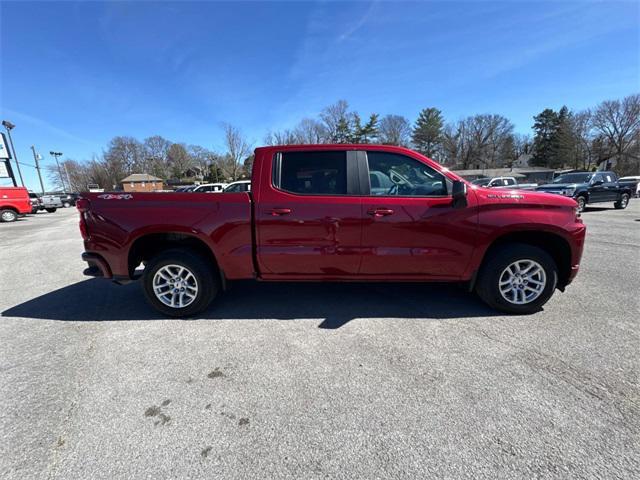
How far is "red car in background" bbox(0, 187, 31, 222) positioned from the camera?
55.1ft

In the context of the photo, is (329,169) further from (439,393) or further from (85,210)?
(85,210)

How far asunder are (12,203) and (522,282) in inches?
955

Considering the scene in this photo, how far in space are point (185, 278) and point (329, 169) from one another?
6.96 feet

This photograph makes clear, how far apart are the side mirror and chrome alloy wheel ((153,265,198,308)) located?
308cm

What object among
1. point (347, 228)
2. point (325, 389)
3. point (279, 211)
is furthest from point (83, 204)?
point (325, 389)

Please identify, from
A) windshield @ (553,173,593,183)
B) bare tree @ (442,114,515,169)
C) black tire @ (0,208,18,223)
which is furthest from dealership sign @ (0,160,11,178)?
bare tree @ (442,114,515,169)

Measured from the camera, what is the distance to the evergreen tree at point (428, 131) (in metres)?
67.2

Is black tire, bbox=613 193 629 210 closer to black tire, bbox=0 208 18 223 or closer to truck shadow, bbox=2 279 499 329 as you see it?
truck shadow, bbox=2 279 499 329

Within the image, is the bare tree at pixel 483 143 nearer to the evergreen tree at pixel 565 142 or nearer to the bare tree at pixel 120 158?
the evergreen tree at pixel 565 142

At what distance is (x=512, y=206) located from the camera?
329cm

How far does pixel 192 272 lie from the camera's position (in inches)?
137

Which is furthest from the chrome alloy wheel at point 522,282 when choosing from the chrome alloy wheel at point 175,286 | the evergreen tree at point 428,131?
the evergreen tree at point 428,131

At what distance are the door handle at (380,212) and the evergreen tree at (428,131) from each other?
6973 cm

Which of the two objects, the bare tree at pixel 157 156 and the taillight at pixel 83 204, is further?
the bare tree at pixel 157 156
